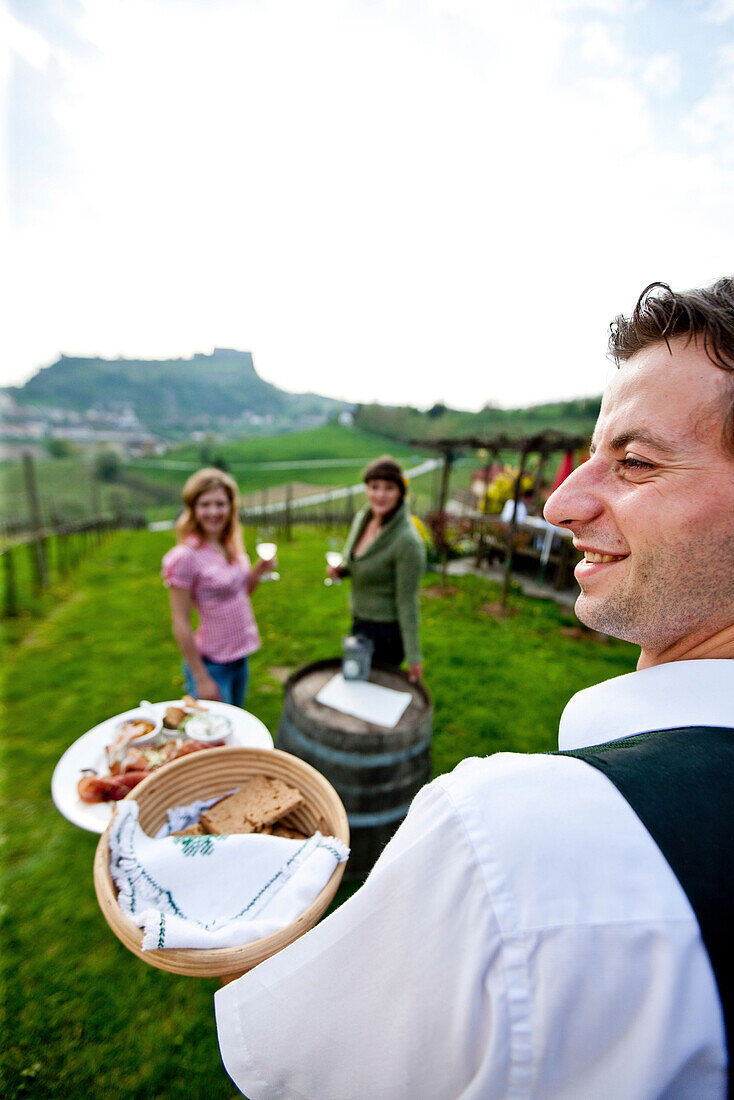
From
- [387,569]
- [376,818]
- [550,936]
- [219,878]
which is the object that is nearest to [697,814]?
[550,936]

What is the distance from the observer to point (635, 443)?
0.84 metres

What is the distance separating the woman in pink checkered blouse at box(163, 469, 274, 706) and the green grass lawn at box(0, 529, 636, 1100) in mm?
1309

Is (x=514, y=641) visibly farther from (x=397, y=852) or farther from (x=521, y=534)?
(x=397, y=852)

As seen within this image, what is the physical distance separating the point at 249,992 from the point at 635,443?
1.11 meters

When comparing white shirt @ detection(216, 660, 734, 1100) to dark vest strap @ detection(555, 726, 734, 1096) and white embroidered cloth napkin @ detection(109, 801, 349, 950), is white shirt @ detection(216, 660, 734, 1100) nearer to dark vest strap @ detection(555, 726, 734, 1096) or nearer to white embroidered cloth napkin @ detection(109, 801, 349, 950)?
dark vest strap @ detection(555, 726, 734, 1096)

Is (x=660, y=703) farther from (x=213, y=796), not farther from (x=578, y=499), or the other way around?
(x=213, y=796)

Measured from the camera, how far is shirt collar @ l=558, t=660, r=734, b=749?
70 centimetres

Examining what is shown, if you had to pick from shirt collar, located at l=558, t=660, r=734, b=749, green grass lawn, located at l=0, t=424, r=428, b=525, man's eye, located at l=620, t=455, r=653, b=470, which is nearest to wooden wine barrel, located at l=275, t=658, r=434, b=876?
shirt collar, located at l=558, t=660, r=734, b=749

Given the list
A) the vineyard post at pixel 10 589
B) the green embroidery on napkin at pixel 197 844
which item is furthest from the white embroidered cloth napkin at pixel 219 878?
the vineyard post at pixel 10 589

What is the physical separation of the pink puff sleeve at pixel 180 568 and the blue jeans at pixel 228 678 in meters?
0.60

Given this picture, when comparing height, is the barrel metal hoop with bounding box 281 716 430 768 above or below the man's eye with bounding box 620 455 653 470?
below

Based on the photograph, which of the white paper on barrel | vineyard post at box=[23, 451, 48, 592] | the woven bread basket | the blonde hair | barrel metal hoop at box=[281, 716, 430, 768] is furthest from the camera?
vineyard post at box=[23, 451, 48, 592]

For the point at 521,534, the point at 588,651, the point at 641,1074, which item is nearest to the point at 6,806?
the point at 641,1074

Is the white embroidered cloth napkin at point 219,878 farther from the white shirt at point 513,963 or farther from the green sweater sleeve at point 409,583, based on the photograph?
the green sweater sleeve at point 409,583
